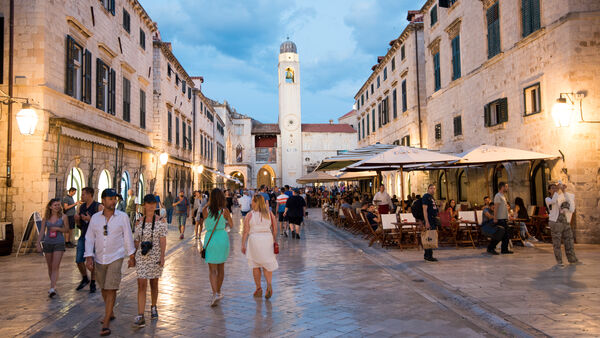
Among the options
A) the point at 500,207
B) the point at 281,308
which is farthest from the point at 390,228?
the point at 281,308

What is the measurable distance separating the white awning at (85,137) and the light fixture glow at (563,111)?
13.2 meters

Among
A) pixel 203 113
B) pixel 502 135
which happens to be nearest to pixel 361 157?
pixel 502 135

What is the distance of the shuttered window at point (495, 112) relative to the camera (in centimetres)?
1505

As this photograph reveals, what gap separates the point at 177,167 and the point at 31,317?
22.0 meters

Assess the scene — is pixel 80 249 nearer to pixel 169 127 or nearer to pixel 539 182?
pixel 539 182

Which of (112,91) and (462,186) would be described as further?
(462,186)

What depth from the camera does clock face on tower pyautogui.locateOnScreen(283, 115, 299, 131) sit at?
59375 mm

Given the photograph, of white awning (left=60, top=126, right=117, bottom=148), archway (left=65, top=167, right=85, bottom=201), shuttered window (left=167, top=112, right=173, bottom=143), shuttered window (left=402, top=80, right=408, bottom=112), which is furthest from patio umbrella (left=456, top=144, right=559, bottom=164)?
shuttered window (left=167, top=112, right=173, bottom=143)

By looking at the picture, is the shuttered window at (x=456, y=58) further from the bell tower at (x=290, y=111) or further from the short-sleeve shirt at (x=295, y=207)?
the bell tower at (x=290, y=111)

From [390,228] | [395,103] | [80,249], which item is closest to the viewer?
[80,249]

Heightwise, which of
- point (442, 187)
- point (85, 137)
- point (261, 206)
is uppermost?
point (85, 137)

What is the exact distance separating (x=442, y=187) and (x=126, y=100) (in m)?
15.2

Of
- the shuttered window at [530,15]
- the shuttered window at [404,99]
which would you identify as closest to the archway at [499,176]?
the shuttered window at [530,15]

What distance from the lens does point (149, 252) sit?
5301 mm
